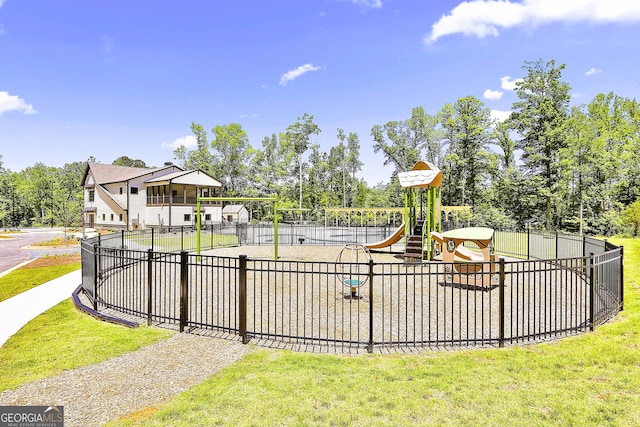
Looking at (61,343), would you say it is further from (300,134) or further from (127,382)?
(300,134)

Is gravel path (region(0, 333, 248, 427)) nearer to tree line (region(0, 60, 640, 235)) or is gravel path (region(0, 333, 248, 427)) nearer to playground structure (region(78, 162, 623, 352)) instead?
playground structure (region(78, 162, 623, 352))

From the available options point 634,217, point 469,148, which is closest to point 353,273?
point 634,217

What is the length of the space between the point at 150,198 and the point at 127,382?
3962cm

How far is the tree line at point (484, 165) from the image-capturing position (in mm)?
35344

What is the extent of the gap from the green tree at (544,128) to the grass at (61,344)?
38.8 metres

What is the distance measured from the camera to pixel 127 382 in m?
4.90

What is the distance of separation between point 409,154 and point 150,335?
52025 mm

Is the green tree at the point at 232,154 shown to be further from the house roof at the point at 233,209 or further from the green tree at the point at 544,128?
the green tree at the point at 544,128

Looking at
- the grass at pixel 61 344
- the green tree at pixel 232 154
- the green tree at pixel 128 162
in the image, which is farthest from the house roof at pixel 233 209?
the green tree at pixel 128 162

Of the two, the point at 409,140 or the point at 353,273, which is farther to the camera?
the point at 409,140

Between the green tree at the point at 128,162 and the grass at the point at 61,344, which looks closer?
the grass at the point at 61,344

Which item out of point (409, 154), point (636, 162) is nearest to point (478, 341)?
point (636, 162)

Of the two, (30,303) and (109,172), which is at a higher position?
(109,172)

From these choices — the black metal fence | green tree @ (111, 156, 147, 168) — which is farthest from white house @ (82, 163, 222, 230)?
green tree @ (111, 156, 147, 168)
